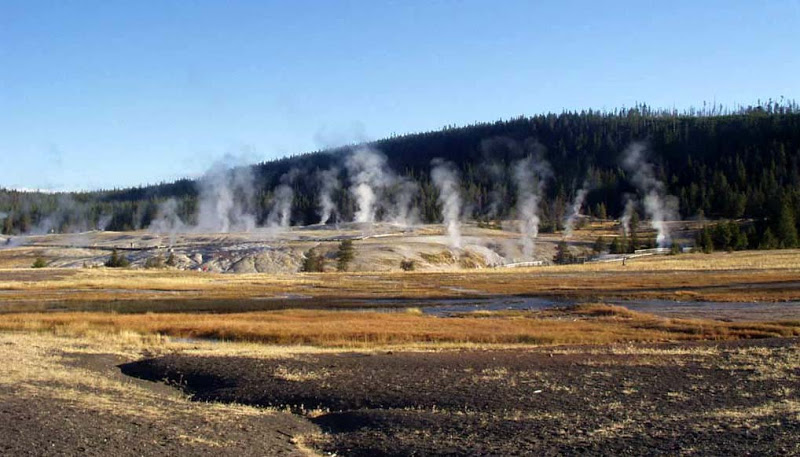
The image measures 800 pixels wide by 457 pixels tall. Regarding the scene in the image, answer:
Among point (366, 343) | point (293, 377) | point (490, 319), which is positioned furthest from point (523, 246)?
point (293, 377)

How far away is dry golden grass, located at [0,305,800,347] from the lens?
33000mm

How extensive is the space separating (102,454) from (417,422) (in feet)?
20.5

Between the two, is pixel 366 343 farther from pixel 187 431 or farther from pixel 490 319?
pixel 187 431

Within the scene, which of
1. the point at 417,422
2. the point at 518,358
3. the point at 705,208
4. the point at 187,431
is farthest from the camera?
the point at 705,208

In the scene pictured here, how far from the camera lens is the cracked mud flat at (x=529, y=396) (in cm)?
1389

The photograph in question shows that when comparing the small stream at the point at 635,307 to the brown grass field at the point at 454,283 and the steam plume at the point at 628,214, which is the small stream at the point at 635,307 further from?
the steam plume at the point at 628,214

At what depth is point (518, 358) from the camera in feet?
82.4

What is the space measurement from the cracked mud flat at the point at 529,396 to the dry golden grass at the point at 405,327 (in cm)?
521

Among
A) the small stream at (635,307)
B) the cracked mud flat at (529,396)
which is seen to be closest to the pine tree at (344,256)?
the small stream at (635,307)

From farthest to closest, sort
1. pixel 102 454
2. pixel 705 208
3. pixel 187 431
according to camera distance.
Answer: pixel 705 208, pixel 187 431, pixel 102 454

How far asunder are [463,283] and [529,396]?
6261cm

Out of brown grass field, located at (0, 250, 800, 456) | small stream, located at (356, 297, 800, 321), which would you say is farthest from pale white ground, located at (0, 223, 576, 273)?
brown grass field, located at (0, 250, 800, 456)

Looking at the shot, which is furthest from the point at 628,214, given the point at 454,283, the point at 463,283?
the point at 454,283

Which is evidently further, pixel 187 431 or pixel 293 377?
pixel 293 377
